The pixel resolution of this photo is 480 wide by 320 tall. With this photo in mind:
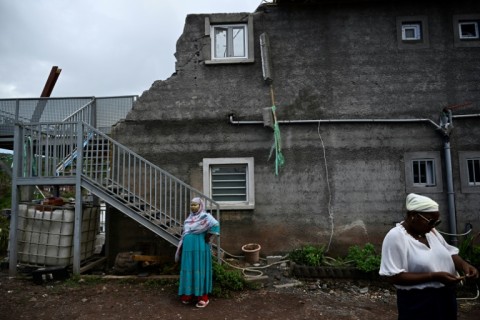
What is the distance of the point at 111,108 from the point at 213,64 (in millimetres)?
3048

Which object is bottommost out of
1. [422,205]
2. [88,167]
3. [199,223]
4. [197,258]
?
[197,258]

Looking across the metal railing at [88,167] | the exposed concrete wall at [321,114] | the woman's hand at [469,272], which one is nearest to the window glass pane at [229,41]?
the exposed concrete wall at [321,114]

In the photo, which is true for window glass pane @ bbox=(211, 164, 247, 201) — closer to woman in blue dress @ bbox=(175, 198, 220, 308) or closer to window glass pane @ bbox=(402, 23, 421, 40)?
woman in blue dress @ bbox=(175, 198, 220, 308)

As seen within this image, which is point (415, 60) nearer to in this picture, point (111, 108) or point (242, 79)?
point (242, 79)

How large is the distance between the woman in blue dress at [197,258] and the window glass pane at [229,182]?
2.34 meters

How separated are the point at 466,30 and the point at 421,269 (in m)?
8.02

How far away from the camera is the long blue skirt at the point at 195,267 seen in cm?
515

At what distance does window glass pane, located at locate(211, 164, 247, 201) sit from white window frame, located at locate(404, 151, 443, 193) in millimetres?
3754

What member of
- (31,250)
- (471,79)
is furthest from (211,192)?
(471,79)

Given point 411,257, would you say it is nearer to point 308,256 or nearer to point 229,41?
point 308,256

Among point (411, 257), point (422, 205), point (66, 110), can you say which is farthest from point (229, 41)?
point (411, 257)

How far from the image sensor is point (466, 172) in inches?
295

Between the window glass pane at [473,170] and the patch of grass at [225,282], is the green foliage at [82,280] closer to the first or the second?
the patch of grass at [225,282]

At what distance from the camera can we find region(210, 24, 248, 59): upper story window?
808cm
